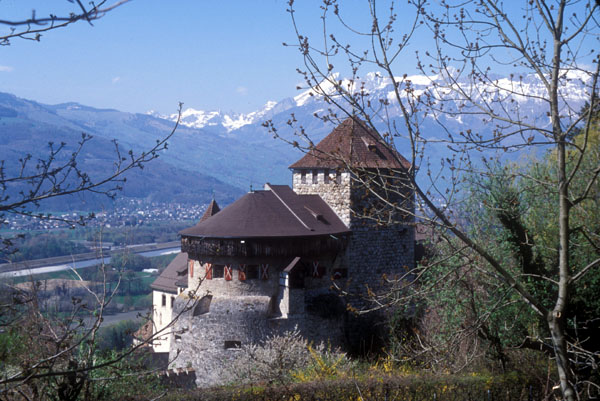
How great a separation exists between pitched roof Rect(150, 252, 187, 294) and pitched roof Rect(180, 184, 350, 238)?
12346 millimetres

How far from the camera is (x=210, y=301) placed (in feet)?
79.3

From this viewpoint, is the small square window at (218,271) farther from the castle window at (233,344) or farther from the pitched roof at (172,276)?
the pitched roof at (172,276)

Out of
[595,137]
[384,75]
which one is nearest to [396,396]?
[384,75]

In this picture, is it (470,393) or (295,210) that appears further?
(295,210)

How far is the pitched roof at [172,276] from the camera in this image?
1474 inches

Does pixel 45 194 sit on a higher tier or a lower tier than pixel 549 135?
lower

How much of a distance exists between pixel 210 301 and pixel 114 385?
8210 mm

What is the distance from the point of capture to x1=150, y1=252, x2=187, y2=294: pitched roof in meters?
37.4

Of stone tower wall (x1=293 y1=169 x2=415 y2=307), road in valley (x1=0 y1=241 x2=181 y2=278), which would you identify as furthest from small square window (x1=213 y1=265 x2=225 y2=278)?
road in valley (x1=0 y1=241 x2=181 y2=278)

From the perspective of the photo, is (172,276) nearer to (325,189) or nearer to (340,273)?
(325,189)

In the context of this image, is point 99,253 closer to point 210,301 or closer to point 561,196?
point 561,196

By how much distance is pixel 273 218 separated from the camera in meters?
24.8

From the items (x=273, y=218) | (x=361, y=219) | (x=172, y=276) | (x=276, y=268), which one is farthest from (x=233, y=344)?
(x=172, y=276)

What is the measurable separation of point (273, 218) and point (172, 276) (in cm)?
1625
